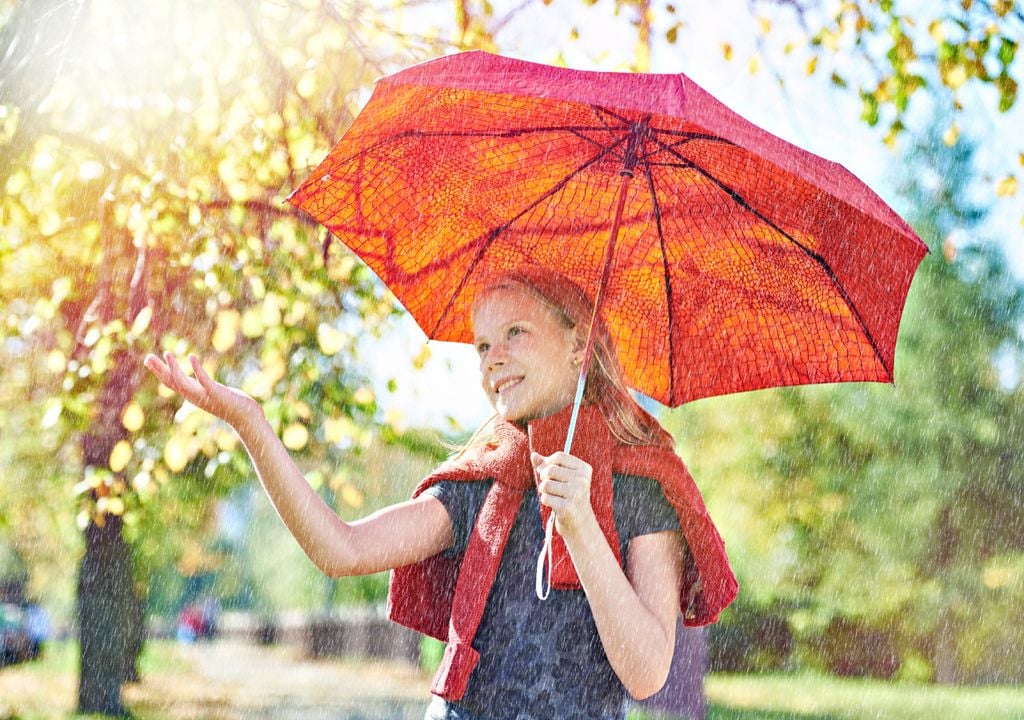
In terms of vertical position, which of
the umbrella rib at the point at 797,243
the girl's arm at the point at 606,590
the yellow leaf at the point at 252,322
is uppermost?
the yellow leaf at the point at 252,322

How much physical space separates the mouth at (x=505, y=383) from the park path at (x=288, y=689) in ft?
42.1

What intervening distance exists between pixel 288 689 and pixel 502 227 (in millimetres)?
18781

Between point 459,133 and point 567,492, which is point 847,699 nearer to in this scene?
→ point 459,133

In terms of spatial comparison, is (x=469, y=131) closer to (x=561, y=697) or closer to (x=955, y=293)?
(x=561, y=697)

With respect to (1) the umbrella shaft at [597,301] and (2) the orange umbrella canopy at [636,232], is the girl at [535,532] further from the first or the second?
(2) the orange umbrella canopy at [636,232]

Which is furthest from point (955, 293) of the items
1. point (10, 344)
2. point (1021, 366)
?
point (10, 344)

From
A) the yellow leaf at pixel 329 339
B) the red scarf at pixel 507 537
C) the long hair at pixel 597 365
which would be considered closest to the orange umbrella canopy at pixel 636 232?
the long hair at pixel 597 365

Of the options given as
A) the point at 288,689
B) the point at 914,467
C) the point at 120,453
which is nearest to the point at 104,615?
the point at 288,689

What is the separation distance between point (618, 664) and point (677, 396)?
1003 millimetres

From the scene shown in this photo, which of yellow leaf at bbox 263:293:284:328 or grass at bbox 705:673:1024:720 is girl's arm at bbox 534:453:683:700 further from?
grass at bbox 705:673:1024:720

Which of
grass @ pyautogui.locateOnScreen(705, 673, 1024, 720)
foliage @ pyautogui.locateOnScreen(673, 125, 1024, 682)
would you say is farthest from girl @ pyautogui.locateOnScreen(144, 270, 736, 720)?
foliage @ pyautogui.locateOnScreen(673, 125, 1024, 682)

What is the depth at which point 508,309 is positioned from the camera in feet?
9.02

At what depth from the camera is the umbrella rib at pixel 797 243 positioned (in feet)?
9.33

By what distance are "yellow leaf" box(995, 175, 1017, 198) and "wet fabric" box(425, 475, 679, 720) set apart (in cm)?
409
